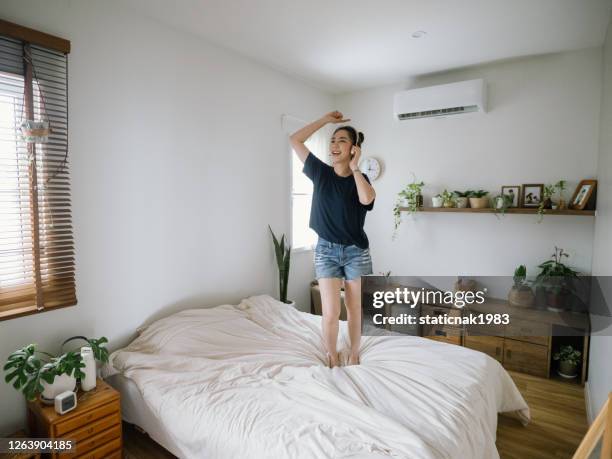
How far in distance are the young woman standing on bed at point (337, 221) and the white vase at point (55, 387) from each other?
4.57ft

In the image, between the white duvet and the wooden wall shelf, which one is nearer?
the white duvet

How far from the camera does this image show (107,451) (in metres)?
1.87

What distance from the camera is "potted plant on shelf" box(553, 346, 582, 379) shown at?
2951 millimetres

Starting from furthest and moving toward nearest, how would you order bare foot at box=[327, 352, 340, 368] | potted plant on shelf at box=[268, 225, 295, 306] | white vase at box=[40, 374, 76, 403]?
potted plant on shelf at box=[268, 225, 295, 306], bare foot at box=[327, 352, 340, 368], white vase at box=[40, 374, 76, 403]

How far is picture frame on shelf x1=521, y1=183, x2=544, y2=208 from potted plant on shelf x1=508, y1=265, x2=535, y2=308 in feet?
1.88

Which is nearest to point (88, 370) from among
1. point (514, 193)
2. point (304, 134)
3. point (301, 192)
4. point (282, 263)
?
point (304, 134)

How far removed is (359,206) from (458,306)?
6.60 feet

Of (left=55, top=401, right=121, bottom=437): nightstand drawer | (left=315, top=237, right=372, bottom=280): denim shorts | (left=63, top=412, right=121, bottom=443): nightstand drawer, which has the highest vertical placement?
(left=315, top=237, right=372, bottom=280): denim shorts

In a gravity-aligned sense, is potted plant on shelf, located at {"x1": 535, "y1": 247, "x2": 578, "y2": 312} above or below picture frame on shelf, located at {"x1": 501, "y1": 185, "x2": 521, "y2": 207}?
below

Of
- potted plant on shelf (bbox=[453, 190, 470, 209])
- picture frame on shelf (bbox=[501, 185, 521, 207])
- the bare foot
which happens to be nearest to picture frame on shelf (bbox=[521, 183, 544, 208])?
picture frame on shelf (bbox=[501, 185, 521, 207])

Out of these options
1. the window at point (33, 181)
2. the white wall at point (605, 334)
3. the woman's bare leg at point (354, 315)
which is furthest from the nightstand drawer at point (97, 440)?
the white wall at point (605, 334)

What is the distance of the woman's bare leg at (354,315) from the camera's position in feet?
7.08

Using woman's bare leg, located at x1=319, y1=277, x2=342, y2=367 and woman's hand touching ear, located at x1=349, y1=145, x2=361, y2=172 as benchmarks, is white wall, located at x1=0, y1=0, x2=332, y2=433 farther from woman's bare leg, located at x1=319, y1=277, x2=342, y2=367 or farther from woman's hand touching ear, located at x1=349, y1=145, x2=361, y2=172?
woman's hand touching ear, located at x1=349, y1=145, x2=361, y2=172
